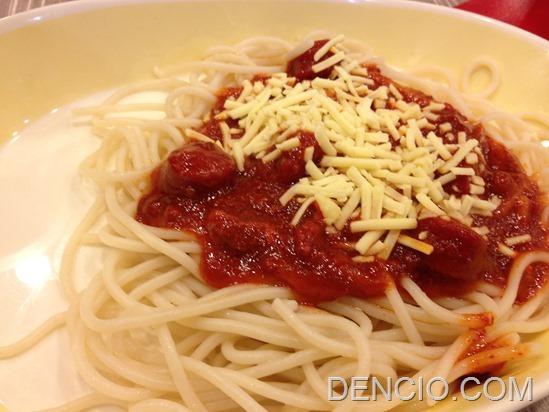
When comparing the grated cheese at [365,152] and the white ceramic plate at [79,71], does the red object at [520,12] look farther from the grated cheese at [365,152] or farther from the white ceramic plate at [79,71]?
the grated cheese at [365,152]

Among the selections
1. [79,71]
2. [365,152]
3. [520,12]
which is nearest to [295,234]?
[365,152]

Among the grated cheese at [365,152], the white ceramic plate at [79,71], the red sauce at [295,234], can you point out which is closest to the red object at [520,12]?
the white ceramic plate at [79,71]

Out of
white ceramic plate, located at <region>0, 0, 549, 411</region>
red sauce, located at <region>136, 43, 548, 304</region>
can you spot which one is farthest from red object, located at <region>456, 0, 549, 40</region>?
red sauce, located at <region>136, 43, 548, 304</region>

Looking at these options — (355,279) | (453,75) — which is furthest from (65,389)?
(453,75)

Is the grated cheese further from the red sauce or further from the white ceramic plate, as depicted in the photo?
the white ceramic plate

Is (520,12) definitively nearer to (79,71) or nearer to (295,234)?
(295,234)
